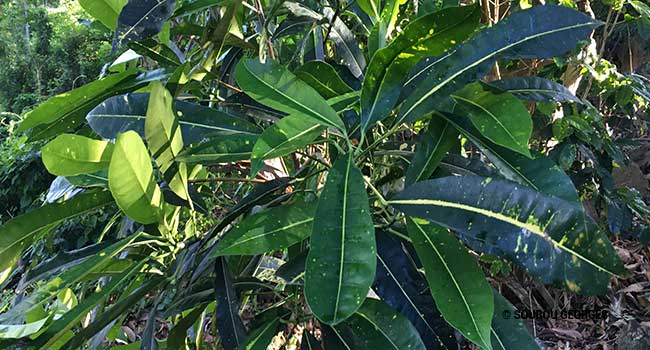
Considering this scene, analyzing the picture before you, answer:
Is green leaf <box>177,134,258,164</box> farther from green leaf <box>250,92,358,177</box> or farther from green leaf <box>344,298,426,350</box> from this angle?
green leaf <box>344,298,426,350</box>

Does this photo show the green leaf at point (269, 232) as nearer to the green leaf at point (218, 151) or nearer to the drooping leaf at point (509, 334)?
the green leaf at point (218, 151)

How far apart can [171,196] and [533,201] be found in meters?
0.38

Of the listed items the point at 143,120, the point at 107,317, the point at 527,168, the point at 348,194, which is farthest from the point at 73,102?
the point at 527,168

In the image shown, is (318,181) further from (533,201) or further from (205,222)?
(533,201)

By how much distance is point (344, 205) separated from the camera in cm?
38

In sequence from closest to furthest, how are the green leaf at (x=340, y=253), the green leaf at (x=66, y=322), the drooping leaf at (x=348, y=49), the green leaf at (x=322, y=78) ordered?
the green leaf at (x=340, y=253), the green leaf at (x=66, y=322), the green leaf at (x=322, y=78), the drooping leaf at (x=348, y=49)

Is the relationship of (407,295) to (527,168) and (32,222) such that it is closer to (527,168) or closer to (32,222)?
(527,168)

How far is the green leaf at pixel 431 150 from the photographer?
0.48 metres

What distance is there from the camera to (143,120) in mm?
516

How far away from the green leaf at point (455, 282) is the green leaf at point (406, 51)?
11 cm

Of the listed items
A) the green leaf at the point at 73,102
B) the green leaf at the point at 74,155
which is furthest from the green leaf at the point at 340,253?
the green leaf at the point at 73,102

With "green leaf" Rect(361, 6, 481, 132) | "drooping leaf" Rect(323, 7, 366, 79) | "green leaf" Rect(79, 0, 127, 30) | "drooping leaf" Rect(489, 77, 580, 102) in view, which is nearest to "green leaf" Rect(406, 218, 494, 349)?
"green leaf" Rect(361, 6, 481, 132)

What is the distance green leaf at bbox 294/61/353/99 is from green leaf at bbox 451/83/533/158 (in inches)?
5.3

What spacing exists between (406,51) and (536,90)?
201 mm
